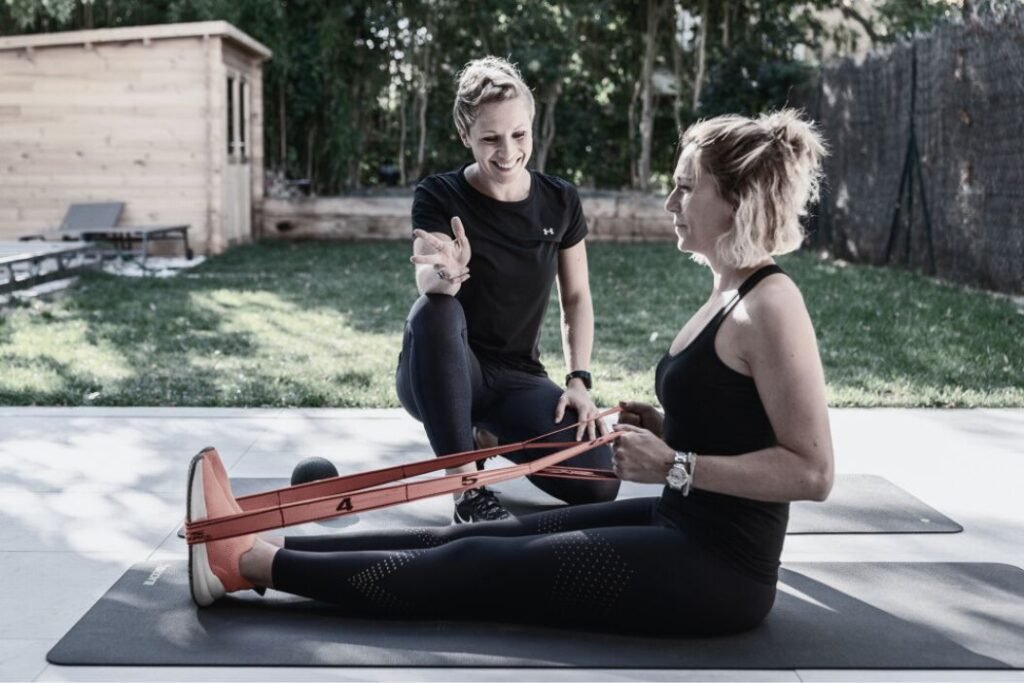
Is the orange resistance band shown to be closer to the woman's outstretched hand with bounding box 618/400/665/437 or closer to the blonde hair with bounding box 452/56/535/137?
the woman's outstretched hand with bounding box 618/400/665/437

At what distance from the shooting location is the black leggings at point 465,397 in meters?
3.06

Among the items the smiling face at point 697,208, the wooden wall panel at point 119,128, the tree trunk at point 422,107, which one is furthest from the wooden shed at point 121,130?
the smiling face at point 697,208

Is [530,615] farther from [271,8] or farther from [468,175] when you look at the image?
[271,8]

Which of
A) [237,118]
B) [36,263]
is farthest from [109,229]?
[237,118]

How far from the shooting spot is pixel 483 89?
3.09 metres

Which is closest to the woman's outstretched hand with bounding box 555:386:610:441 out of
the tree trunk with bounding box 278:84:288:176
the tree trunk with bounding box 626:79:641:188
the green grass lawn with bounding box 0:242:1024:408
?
the green grass lawn with bounding box 0:242:1024:408

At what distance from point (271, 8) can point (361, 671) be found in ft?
44.1

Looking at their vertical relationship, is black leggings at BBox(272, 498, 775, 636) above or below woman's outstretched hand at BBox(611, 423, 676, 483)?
below

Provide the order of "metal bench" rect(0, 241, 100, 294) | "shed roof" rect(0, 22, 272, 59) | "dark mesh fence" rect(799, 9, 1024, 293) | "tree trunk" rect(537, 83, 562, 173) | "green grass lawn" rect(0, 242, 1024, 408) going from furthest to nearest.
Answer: "tree trunk" rect(537, 83, 562, 173)
"shed roof" rect(0, 22, 272, 59)
"metal bench" rect(0, 241, 100, 294)
"dark mesh fence" rect(799, 9, 1024, 293)
"green grass lawn" rect(0, 242, 1024, 408)

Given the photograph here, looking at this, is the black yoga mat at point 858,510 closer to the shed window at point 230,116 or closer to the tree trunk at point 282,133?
the shed window at point 230,116

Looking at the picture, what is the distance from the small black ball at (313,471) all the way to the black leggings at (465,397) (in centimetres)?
28

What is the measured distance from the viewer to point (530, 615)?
2363 mm

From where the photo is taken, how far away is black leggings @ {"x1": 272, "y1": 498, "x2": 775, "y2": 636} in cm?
222

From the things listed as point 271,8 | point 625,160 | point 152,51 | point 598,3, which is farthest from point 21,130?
point 625,160
